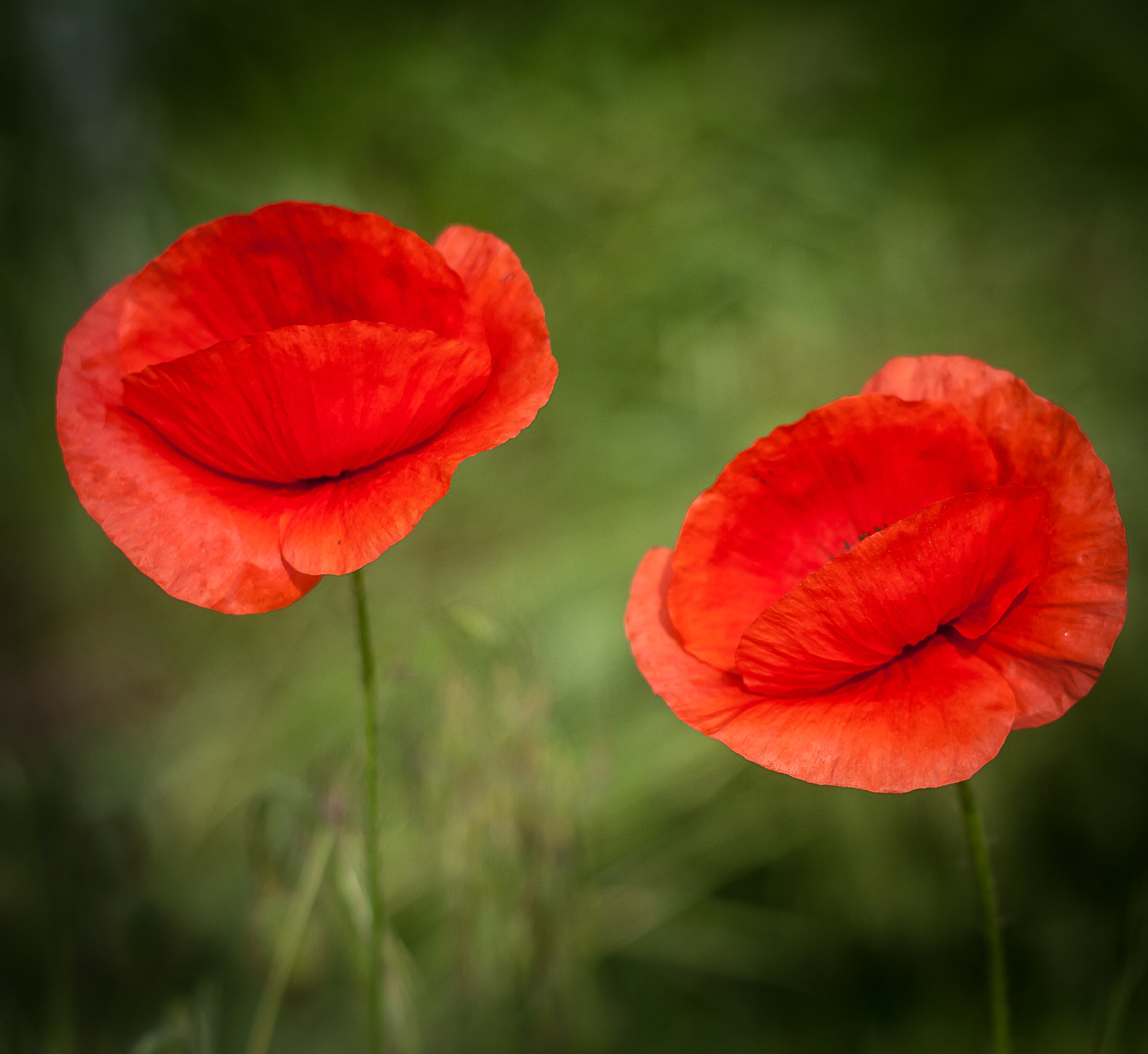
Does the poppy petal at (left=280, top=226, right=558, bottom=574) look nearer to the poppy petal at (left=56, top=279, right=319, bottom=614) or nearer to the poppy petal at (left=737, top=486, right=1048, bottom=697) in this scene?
the poppy petal at (left=56, top=279, right=319, bottom=614)

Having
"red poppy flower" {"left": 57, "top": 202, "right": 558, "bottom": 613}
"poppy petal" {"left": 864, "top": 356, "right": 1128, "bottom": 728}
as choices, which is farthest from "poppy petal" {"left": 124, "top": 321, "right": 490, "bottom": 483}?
"poppy petal" {"left": 864, "top": 356, "right": 1128, "bottom": 728}

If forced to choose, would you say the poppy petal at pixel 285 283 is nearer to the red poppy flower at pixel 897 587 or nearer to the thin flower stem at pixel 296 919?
the red poppy flower at pixel 897 587

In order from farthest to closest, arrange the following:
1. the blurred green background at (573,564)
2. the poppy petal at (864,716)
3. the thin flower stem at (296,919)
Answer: the blurred green background at (573,564)
the thin flower stem at (296,919)
the poppy petal at (864,716)

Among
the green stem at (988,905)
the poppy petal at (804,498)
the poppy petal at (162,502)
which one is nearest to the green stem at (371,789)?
the poppy petal at (162,502)

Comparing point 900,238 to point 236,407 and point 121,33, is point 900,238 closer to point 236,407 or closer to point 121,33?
point 236,407

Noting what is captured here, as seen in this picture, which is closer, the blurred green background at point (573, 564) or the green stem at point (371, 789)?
the green stem at point (371, 789)

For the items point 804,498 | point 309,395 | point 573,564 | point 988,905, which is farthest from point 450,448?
point 573,564

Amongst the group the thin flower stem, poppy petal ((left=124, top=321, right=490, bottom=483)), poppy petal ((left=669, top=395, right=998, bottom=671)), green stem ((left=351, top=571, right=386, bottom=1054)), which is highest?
poppy petal ((left=124, top=321, right=490, bottom=483))

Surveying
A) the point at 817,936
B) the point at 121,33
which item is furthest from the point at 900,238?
the point at 121,33
